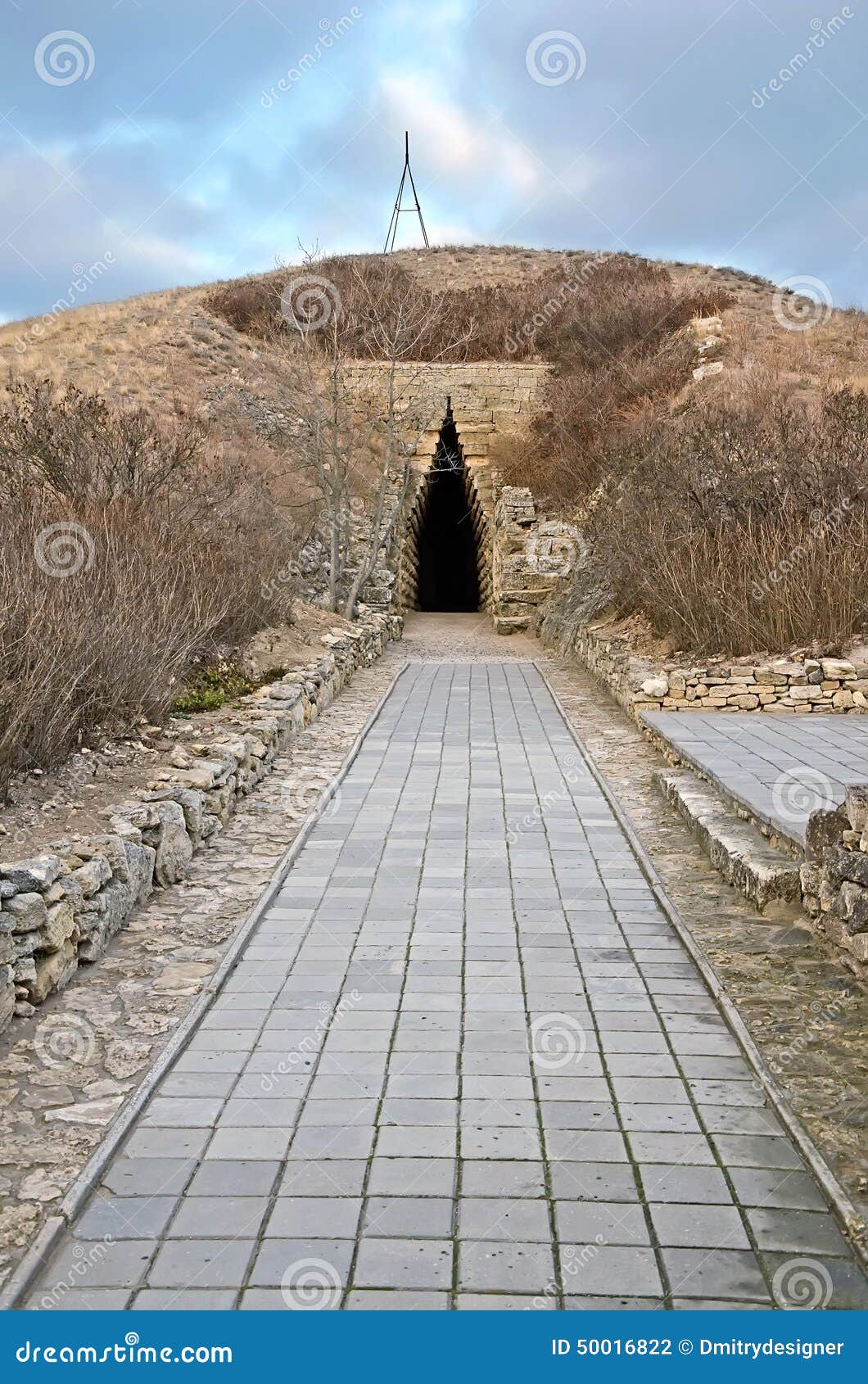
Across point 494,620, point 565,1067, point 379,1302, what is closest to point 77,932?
point 565,1067

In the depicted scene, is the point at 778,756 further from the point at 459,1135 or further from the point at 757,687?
the point at 459,1135

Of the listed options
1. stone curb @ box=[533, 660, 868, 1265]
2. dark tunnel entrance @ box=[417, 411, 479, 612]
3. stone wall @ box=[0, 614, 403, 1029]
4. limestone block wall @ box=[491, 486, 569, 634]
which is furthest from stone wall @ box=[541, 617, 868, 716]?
dark tunnel entrance @ box=[417, 411, 479, 612]

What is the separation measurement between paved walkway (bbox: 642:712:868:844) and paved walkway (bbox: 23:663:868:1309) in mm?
1331

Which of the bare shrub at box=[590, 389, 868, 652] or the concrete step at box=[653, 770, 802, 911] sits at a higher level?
the bare shrub at box=[590, 389, 868, 652]

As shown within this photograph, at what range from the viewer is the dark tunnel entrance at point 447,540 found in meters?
26.9

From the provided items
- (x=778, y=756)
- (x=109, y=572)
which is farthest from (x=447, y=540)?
(x=778, y=756)

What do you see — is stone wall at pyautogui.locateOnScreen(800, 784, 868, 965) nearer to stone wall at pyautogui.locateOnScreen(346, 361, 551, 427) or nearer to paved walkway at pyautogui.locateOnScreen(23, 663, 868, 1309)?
paved walkway at pyautogui.locateOnScreen(23, 663, 868, 1309)

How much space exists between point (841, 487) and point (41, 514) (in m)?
9.44

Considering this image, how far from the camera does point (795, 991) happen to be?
4.88 meters

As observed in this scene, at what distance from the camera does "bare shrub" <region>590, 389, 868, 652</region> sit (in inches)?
484

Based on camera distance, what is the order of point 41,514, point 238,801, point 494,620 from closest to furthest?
point 238,801 < point 41,514 < point 494,620

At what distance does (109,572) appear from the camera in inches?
360

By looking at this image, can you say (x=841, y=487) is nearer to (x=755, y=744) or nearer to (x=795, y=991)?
(x=755, y=744)

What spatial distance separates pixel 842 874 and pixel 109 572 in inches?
257
